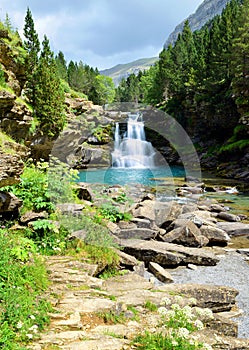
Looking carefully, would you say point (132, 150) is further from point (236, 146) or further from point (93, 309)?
point (93, 309)

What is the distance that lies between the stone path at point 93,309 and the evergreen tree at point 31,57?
17.8 m

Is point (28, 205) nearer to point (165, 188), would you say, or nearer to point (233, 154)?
point (165, 188)

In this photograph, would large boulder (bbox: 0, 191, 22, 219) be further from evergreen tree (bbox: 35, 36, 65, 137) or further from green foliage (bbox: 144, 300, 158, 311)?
evergreen tree (bbox: 35, 36, 65, 137)

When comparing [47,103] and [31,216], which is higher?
[47,103]

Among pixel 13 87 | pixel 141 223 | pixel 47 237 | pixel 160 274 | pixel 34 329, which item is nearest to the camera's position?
pixel 34 329

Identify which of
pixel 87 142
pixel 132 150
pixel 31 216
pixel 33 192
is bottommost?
pixel 31 216

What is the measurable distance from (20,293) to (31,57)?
21516 millimetres

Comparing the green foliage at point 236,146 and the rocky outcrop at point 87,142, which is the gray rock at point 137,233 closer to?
the rocky outcrop at point 87,142

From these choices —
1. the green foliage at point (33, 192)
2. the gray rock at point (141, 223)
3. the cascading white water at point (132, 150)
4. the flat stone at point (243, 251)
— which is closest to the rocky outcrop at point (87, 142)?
the cascading white water at point (132, 150)

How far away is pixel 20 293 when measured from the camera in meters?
4.16

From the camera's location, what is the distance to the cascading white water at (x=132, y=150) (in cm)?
4199

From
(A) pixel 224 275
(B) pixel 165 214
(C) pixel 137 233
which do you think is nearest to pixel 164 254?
(C) pixel 137 233

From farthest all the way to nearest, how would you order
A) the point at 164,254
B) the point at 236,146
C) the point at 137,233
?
the point at 236,146 < the point at 137,233 < the point at 164,254

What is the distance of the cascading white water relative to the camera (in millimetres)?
41987
